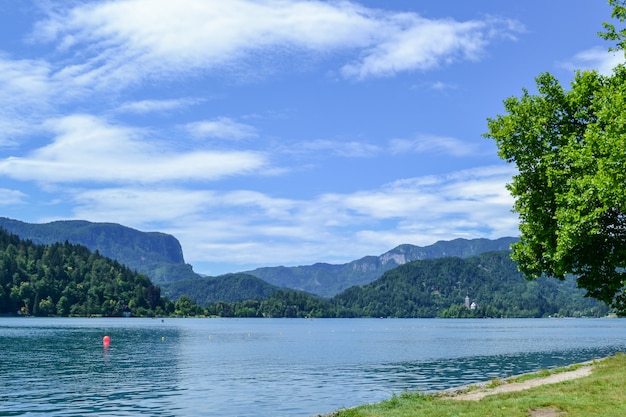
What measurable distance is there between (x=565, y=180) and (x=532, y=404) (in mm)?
20383

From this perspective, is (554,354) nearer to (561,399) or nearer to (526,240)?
(526,240)

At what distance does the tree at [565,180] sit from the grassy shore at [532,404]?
35.0 feet

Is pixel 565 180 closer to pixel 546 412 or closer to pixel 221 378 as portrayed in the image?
pixel 546 412

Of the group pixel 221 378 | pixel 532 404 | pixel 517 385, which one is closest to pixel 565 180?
pixel 517 385

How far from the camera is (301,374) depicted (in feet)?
238

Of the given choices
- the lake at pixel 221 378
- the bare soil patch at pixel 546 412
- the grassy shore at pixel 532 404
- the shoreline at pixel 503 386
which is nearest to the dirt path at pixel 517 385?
the shoreline at pixel 503 386

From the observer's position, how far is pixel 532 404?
28.7m

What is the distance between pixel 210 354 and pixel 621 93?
278 feet

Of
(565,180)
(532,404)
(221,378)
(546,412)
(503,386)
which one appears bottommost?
(221,378)

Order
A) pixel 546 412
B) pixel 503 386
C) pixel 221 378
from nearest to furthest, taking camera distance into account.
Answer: pixel 546 412 < pixel 503 386 < pixel 221 378

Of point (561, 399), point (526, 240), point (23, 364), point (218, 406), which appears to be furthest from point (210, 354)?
point (561, 399)

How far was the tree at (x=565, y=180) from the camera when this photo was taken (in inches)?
1587

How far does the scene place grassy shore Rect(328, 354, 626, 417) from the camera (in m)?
27.3

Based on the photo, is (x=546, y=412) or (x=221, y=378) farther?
(x=221, y=378)
